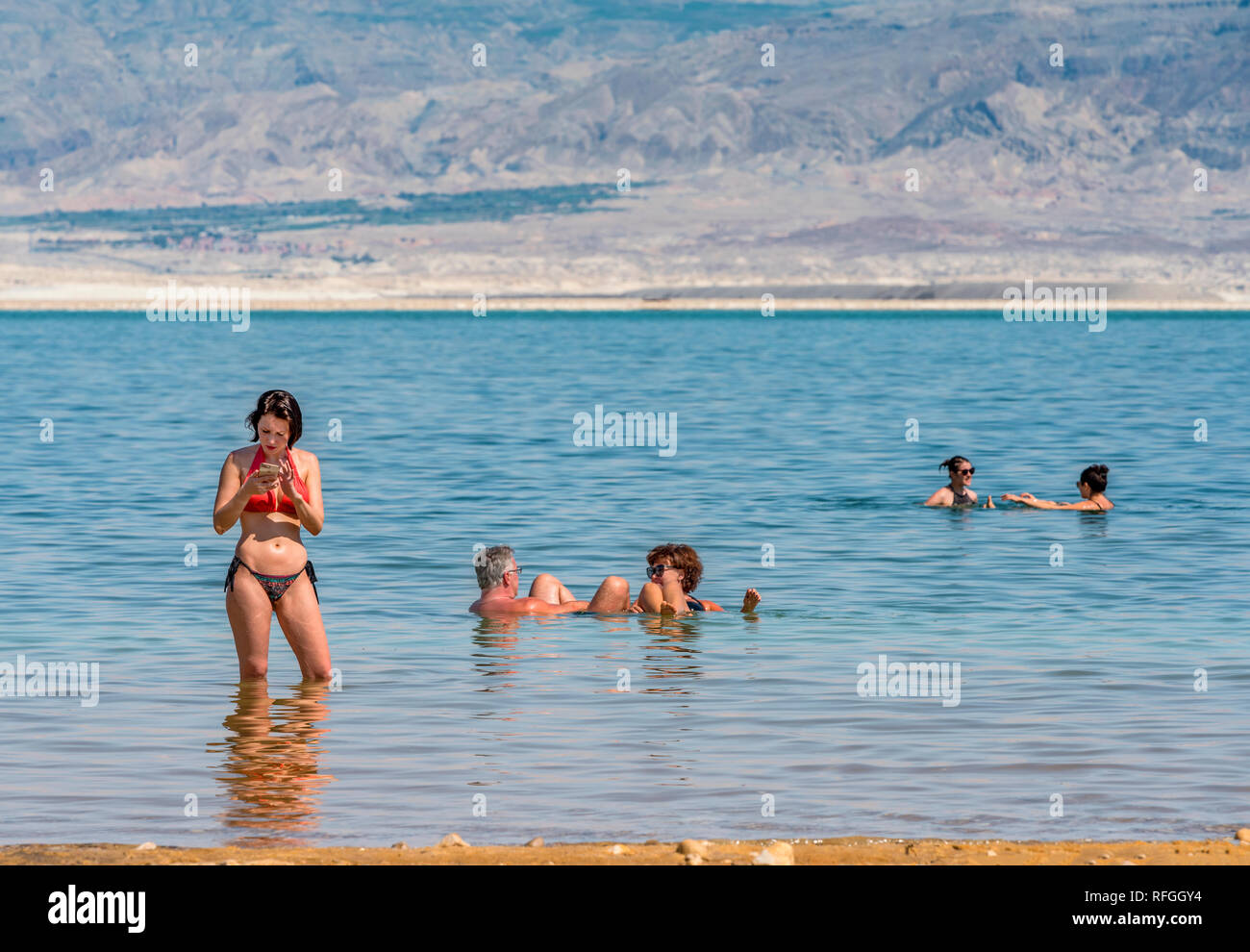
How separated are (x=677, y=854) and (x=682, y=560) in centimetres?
847

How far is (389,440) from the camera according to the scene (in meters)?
39.1

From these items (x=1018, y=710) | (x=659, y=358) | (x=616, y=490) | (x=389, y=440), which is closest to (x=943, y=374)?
A: (x=659, y=358)

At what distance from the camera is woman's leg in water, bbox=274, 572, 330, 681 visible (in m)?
11.3

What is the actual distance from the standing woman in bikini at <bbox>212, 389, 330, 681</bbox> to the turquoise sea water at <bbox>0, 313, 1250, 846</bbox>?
0.61m

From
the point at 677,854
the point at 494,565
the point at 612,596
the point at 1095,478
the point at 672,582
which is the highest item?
the point at 1095,478

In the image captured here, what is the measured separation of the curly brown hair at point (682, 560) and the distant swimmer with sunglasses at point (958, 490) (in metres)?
9.93

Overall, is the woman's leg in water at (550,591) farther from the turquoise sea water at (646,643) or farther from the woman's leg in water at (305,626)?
the woman's leg in water at (305,626)

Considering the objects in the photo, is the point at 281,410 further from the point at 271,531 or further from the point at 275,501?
the point at 271,531

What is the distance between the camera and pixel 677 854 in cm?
784

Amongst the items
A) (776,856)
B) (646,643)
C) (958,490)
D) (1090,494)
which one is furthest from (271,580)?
(1090,494)

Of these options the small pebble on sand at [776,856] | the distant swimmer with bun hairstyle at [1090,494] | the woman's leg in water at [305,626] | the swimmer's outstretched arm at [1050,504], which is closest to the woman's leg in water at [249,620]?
the woman's leg in water at [305,626]

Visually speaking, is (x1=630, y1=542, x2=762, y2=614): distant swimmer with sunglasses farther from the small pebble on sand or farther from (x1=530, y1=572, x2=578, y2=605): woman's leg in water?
the small pebble on sand

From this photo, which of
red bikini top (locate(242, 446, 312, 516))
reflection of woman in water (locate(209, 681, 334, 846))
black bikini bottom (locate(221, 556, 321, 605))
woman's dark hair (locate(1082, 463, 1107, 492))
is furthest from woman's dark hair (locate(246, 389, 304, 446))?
A: woman's dark hair (locate(1082, 463, 1107, 492))

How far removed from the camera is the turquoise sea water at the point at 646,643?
32.8 ft
